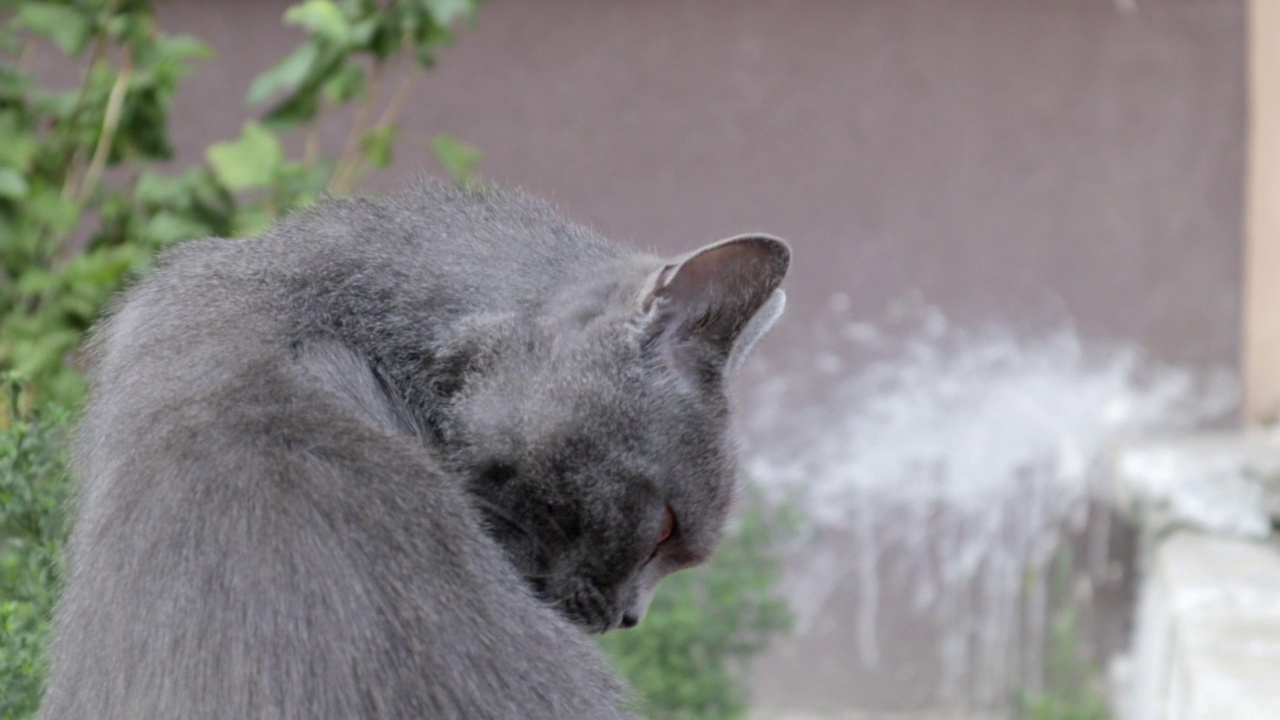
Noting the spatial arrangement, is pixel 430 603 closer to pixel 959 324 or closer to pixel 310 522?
pixel 310 522

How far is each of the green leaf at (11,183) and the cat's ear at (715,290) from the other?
6.93ft

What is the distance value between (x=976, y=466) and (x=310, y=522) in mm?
4163

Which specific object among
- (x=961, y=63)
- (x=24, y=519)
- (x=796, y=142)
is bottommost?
(x=24, y=519)

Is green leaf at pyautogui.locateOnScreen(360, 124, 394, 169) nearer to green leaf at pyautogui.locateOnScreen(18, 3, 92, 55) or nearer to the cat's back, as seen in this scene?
green leaf at pyautogui.locateOnScreen(18, 3, 92, 55)

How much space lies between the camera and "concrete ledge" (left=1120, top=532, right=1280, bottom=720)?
329 centimetres

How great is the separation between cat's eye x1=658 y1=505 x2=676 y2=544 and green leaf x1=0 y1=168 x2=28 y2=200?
211 cm

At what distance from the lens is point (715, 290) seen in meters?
1.86

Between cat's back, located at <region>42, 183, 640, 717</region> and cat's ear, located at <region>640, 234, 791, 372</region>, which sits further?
cat's ear, located at <region>640, 234, 791, 372</region>

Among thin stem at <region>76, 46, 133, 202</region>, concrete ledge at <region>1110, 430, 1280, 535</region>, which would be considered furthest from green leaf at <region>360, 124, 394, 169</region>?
concrete ledge at <region>1110, 430, 1280, 535</region>

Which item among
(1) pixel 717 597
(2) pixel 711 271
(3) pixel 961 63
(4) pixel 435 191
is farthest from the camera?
(3) pixel 961 63

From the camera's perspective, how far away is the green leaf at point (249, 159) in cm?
364

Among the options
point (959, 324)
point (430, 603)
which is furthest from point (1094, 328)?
point (430, 603)

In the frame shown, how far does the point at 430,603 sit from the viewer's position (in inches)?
58.3

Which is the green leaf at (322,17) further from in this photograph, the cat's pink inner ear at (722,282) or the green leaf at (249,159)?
the cat's pink inner ear at (722,282)
